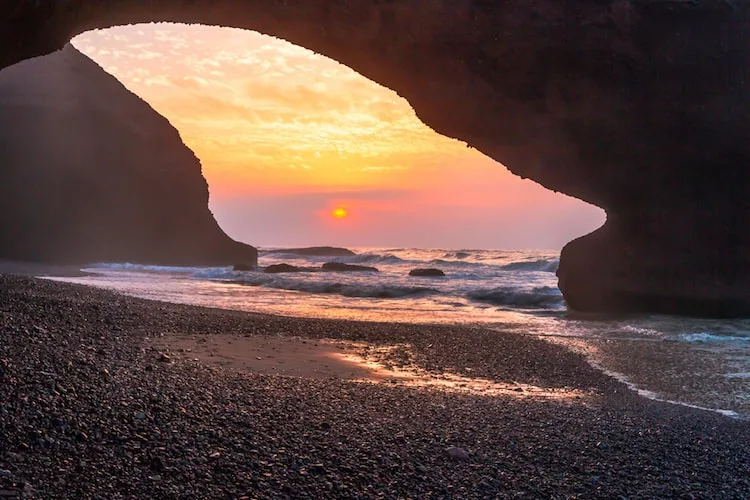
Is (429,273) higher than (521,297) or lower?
higher

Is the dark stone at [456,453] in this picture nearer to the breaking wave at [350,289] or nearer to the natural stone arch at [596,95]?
the natural stone arch at [596,95]

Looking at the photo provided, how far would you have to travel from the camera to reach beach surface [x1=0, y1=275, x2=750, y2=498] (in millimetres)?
3166

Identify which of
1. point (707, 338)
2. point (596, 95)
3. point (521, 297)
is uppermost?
point (596, 95)

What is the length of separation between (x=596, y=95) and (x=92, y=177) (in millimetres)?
32630

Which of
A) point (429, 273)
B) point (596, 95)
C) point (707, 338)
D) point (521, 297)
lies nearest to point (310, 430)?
point (707, 338)

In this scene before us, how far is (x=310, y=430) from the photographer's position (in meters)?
4.09

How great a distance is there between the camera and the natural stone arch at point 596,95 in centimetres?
1217

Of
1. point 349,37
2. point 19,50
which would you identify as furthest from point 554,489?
point 349,37

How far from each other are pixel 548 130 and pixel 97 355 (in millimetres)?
12965

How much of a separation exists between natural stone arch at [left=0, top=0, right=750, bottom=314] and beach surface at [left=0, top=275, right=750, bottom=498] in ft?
23.1

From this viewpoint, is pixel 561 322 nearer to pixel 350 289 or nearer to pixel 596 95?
pixel 596 95

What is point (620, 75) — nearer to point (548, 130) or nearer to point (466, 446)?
point (548, 130)

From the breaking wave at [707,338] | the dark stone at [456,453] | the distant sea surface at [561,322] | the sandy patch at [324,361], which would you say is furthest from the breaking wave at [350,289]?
the dark stone at [456,453]

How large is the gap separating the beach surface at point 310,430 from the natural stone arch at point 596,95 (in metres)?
7.04
